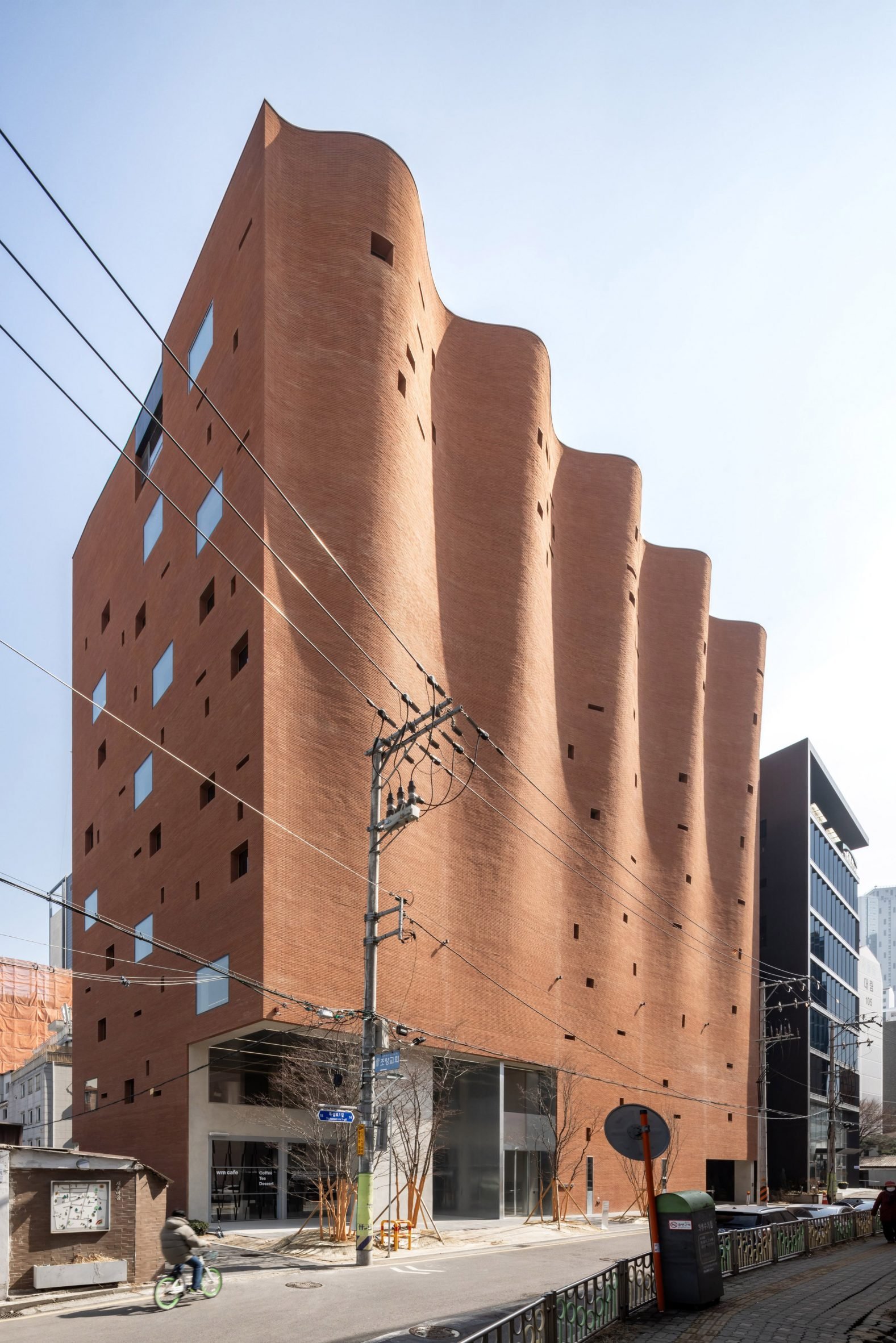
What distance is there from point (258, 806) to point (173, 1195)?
41.9 ft

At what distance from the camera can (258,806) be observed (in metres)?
33.9

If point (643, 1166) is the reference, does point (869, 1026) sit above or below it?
below

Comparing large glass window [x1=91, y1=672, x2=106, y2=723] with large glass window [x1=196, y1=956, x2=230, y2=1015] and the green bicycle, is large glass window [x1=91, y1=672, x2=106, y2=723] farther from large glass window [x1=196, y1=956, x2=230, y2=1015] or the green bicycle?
the green bicycle

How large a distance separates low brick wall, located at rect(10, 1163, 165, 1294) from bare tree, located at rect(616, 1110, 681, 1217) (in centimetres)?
3080

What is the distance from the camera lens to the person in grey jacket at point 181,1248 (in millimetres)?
18406

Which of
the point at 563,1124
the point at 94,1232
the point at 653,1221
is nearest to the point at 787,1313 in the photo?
the point at 653,1221

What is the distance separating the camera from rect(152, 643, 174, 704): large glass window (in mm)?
44750

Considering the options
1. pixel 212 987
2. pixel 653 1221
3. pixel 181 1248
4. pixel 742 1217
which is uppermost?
pixel 212 987

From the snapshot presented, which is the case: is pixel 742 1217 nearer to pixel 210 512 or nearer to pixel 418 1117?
pixel 418 1117

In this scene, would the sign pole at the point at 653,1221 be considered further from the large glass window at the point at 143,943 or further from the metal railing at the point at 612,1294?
the large glass window at the point at 143,943

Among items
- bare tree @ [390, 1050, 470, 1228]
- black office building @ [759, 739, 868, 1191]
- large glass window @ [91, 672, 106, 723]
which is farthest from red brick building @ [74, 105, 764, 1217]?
black office building @ [759, 739, 868, 1191]

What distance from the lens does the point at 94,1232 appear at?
19969 millimetres

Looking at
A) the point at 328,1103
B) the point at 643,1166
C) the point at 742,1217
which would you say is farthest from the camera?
the point at 643,1166

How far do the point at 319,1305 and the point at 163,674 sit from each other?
101ft
